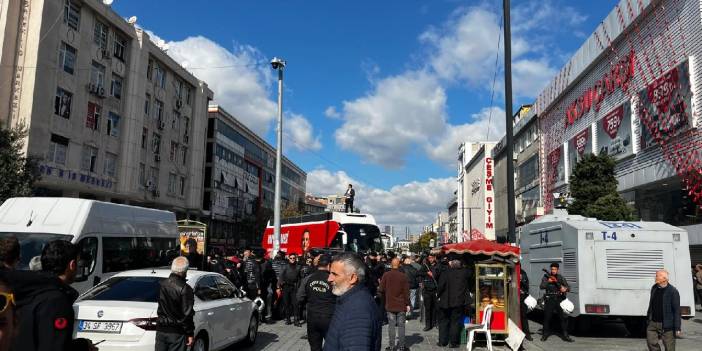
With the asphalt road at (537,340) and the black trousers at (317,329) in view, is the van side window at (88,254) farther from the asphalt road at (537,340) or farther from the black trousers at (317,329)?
the black trousers at (317,329)

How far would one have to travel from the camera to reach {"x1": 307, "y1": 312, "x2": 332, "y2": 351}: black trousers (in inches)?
274

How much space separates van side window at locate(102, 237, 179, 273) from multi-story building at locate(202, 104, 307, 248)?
113 feet

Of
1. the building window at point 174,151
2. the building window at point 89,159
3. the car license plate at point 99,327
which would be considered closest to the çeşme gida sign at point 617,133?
the car license plate at point 99,327

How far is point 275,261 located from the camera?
15047 mm

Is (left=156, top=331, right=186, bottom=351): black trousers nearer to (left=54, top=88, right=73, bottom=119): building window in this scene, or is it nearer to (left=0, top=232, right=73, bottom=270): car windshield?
(left=0, top=232, right=73, bottom=270): car windshield

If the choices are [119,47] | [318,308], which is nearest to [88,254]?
[318,308]

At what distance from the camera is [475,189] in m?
83.2

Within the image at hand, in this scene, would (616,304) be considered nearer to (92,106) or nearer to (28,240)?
(28,240)

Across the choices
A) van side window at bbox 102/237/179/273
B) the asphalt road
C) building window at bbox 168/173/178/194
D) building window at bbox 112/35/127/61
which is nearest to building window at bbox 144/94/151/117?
building window at bbox 112/35/127/61

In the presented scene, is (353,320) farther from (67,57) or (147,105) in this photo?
(147,105)

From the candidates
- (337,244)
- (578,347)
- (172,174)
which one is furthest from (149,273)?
(172,174)

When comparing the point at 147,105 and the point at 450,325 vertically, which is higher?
the point at 147,105

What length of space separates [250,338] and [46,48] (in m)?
23.9

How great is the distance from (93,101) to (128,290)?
2754 cm
